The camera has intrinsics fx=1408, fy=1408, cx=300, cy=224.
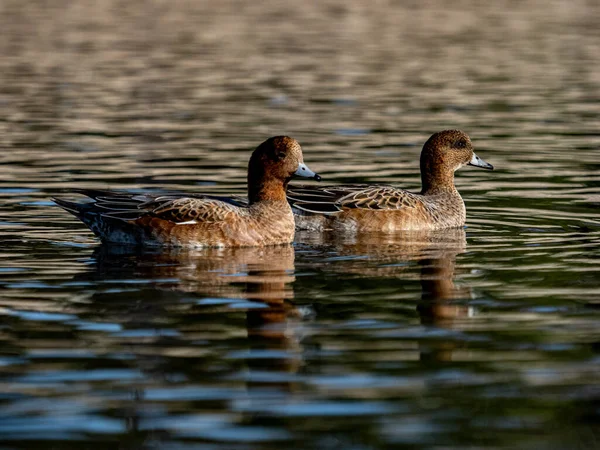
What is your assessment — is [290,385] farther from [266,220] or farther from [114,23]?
[114,23]

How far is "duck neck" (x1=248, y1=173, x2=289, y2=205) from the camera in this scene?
1328 centimetres

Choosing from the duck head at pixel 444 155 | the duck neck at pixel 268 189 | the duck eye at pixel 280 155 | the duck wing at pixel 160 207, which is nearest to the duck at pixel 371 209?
the duck head at pixel 444 155

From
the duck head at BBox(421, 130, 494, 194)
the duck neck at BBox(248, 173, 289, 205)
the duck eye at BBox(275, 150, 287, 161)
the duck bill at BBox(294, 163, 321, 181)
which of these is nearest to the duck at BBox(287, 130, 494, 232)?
the duck head at BBox(421, 130, 494, 194)

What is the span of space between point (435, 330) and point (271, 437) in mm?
2437

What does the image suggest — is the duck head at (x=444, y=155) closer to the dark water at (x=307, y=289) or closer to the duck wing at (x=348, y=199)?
the dark water at (x=307, y=289)

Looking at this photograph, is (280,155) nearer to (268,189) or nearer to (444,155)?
(268,189)

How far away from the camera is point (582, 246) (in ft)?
40.7

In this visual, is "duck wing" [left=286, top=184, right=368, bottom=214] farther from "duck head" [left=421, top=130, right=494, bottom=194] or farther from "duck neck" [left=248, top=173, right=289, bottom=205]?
"duck head" [left=421, top=130, right=494, bottom=194]

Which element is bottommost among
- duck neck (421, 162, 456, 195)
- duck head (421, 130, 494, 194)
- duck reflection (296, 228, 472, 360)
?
duck reflection (296, 228, 472, 360)

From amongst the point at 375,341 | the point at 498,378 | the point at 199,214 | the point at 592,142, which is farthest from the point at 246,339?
the point at 592,142

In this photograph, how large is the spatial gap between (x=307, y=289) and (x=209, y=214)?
2.47 meters

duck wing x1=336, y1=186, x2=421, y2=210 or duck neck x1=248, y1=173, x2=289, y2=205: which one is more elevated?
duck neck x1=248, y1=173, x2=289, y2=205

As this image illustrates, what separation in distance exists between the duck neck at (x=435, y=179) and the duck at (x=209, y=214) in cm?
237

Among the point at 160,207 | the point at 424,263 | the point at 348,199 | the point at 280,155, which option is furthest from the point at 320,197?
the point at 424,263
